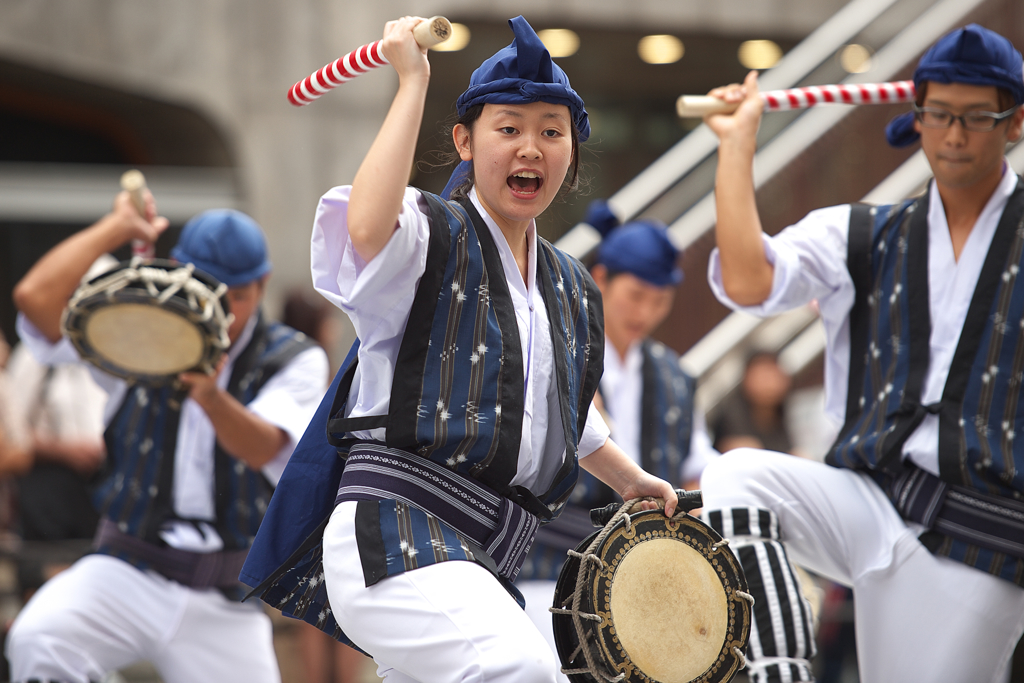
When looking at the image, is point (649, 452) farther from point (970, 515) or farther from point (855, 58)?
point (855, 58)

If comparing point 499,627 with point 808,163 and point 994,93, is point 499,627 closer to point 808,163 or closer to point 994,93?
point 994,93

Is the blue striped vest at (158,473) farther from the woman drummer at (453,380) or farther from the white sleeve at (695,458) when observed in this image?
the white sleeve at (695,458)

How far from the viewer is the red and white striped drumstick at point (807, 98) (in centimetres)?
318

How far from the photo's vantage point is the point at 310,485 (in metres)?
2.41

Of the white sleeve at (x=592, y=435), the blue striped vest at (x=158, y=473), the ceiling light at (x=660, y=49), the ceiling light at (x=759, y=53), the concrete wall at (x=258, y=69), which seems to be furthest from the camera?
the ceiling light at (x=759, y=53)

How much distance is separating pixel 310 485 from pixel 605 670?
74 centimetres

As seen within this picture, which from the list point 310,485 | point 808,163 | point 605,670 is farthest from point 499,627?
point 808,163

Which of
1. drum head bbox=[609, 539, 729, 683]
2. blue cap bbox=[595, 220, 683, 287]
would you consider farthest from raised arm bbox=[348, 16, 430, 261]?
blue cap bbox=[595, 220, 683, 287]

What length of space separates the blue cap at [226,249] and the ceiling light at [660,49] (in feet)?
22.4

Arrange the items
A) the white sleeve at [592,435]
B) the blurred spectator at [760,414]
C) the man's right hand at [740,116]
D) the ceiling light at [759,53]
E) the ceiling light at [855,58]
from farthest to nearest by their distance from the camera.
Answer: the ceiling light at [759,53], the ceiling light at [855,58], the blurred spectator at [760,414], the man's right hand at [740,116], the white sleeve at [592,435]

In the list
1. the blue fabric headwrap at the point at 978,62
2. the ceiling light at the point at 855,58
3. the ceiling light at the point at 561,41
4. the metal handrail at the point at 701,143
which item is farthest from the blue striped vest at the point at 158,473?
the ceiling light at the point at 561,41

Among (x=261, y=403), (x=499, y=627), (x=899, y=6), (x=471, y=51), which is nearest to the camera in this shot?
(x=499, y=627)

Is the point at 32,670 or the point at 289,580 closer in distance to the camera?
the point at 289,580

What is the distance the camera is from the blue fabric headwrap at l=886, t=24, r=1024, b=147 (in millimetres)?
2912
